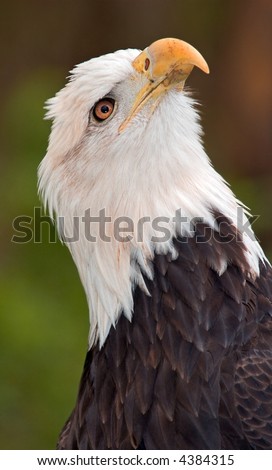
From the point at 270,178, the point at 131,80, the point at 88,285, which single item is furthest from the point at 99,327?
the point at 270,178

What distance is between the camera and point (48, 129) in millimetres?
6992

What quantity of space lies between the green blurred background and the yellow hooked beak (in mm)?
2813

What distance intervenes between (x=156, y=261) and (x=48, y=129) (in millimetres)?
3258

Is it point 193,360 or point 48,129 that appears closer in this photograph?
point 193,360

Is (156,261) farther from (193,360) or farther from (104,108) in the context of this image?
(104,108)

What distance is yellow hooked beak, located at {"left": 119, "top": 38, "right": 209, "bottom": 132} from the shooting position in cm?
380

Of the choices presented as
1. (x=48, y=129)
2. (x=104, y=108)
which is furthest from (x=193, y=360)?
(x=48, y=129)

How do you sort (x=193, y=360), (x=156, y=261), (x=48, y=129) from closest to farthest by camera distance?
(x=193, y=360)
(x=156, y=261)
(x=48, y=129)

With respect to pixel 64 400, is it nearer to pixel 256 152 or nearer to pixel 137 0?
pixel 256 152

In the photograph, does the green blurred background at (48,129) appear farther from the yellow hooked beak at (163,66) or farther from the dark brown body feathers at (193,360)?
the yellow hooked beak at (163,66)

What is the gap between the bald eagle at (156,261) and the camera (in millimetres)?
3770

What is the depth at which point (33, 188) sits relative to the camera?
6840mm

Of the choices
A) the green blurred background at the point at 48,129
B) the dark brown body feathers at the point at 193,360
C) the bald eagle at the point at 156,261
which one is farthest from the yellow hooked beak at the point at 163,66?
the green blurred background at the point at 48,129

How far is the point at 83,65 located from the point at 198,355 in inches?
49.1
